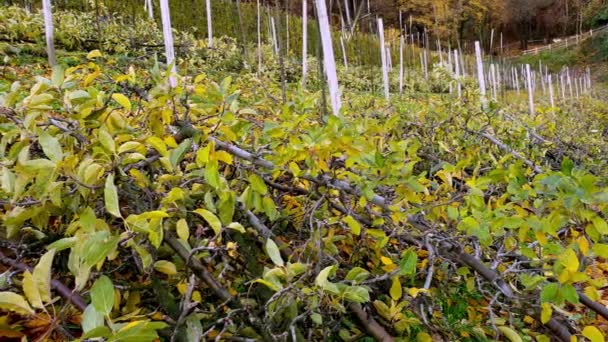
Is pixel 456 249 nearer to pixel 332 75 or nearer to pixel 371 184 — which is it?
pixel 371 184

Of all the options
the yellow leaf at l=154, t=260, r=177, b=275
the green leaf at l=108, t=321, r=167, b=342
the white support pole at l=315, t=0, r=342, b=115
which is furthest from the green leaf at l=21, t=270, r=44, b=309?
the white support pole at l=315, t=0, r=342, b=115

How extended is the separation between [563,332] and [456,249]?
1.21 ft

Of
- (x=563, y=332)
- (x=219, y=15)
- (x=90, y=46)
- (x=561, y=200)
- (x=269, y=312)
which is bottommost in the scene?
(x=563, y=332)

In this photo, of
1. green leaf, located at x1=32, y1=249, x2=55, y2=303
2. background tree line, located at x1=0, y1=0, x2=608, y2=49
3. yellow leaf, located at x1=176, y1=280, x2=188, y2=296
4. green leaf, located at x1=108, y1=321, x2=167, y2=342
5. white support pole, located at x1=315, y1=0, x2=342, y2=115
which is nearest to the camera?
green leaf, located at x1=108, y1=321, x2=167, y2=342

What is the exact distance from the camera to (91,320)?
0.61 m

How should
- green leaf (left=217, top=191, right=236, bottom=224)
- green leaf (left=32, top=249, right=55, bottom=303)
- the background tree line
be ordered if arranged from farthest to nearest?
the background tree line, green leaf (left=217, top=191, right=236, bottom=224), green leaf (left=32, top=249, right=55, bottom=303)

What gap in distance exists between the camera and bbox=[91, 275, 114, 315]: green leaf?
620mm

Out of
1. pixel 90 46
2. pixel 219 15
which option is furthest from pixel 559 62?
pixel 90 46

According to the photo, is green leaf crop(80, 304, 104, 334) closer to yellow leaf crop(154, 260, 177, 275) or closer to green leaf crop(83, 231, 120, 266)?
green leaf crop(83, 231, 120, 266)

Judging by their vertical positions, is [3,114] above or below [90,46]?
below

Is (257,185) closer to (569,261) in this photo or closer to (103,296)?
(103,296)

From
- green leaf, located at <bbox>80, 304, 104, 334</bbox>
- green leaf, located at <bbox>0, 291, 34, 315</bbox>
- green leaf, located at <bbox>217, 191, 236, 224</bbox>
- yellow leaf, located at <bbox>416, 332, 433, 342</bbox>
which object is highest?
green leaf, located at <bbox>217, 191, 236, 224</bbox>

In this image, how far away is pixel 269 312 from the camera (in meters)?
0.91

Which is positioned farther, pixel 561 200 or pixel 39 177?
pixel 561 200
